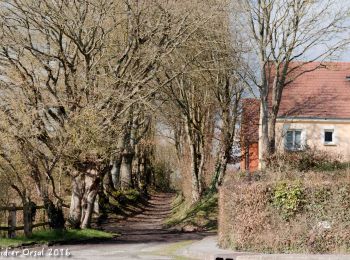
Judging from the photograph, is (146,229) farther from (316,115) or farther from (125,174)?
(125,174)

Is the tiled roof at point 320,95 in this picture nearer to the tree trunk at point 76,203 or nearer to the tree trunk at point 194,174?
the tree trunk at point 194,174

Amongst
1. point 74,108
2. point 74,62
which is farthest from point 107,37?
point 74,108

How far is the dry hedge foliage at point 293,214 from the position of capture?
1895 centimetres

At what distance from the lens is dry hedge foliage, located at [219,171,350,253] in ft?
62.2

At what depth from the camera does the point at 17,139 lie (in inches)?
939

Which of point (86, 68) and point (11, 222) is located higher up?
point (86, 68)

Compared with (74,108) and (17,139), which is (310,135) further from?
(17,139)

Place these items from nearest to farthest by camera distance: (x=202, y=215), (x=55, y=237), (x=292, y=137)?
1. (x=55, y=237)
2. (x=202, y=215)
3. (x=292, y=137)

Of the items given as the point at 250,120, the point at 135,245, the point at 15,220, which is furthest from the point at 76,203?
the point at 250,120

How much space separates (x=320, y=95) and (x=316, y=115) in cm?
247

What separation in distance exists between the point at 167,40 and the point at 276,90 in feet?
29.1

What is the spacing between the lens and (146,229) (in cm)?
3500

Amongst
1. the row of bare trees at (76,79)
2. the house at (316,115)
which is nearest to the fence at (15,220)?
the row of bare trees at (76,79)

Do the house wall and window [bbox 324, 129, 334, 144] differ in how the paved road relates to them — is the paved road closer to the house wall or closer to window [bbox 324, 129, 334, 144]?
the house wall
